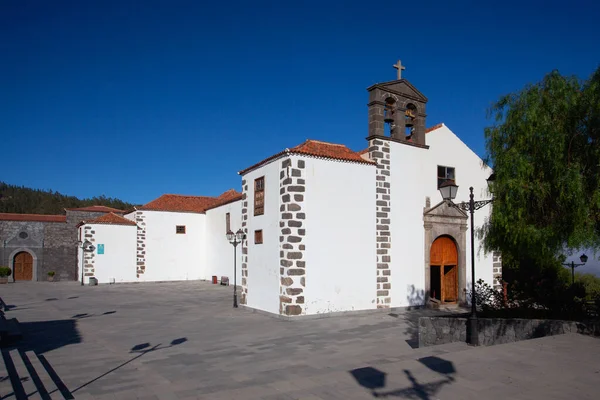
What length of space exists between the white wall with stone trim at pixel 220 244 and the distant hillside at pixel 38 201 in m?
31.6

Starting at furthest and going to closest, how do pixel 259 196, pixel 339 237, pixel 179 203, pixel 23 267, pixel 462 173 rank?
pixel 23 267, pixel 179 203, pixel 462 173, pixel 259 196, pixel 339 237

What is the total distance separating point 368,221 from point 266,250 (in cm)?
302

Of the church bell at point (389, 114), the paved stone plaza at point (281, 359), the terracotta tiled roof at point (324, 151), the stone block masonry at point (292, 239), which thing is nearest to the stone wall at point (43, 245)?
the paved stone plaza at point (281, 359)

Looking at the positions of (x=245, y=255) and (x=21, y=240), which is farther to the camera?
(x=21, y=240)

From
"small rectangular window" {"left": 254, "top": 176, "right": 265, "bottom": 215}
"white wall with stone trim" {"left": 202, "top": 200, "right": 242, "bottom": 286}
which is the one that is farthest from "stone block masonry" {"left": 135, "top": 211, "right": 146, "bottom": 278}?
"small rectangular window" {"left": 254, "top": 176, "right": 265, "bottom": 215}

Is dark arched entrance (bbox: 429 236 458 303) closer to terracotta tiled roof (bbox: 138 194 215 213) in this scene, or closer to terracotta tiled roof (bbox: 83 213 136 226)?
terracotta tiled roof (bbox: 138 194 215 213)

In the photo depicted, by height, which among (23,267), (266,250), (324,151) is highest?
(324,151)

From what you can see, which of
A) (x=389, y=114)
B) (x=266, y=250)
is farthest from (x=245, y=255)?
(x=389, y=114)

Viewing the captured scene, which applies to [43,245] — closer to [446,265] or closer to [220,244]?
[220,244]

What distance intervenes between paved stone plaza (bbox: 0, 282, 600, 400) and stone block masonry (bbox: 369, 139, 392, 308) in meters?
0.90

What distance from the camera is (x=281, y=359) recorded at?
7.61 metres

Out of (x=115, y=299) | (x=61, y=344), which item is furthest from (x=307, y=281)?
(x=115, y=299)

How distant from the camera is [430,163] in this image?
48.8 feet

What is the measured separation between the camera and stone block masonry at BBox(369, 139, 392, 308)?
43.9 ft
